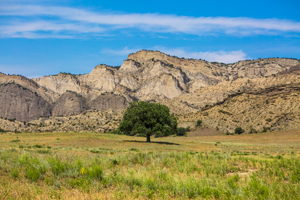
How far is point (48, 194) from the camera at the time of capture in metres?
8.45

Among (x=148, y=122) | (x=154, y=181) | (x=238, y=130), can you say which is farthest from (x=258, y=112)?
(x=154, y=181)

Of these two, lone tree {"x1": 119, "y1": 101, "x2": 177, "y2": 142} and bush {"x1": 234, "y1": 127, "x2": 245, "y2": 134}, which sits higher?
lone tree {"x1": 119, "y1": 101, "x2": 177, "y2": 142}

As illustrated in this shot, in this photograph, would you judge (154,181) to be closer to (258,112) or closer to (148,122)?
(148,122)

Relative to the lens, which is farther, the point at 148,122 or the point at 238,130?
the point at 238,130

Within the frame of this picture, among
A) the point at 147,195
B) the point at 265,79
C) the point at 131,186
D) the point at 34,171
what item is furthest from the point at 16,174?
the point at 265,79

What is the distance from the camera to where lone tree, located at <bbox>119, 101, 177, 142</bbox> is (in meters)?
46.1

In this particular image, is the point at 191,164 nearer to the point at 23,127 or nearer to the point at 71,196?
the point at 71,196

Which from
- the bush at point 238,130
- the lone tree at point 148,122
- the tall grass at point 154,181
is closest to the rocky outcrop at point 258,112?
the bush at point 238,130

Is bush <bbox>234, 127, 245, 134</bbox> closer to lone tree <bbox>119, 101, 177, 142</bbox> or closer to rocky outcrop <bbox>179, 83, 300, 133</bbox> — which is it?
rocky outcrop <bbox>179, 83, 300, 133</bbox>

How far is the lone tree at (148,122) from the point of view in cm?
4606

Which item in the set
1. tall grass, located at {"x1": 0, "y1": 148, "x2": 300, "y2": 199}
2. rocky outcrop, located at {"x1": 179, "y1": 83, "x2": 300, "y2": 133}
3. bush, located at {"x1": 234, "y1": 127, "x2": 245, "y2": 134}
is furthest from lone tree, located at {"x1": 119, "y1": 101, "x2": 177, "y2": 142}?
rocky outcrop, located at {"x1": 179, "y1": 83, "x2": 300, "y2": 133}

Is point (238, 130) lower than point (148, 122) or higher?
lower

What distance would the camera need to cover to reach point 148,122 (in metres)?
46.7

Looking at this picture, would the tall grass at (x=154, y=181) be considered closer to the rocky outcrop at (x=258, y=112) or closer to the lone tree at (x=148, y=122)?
the lone tree at (x=148, y=122)
